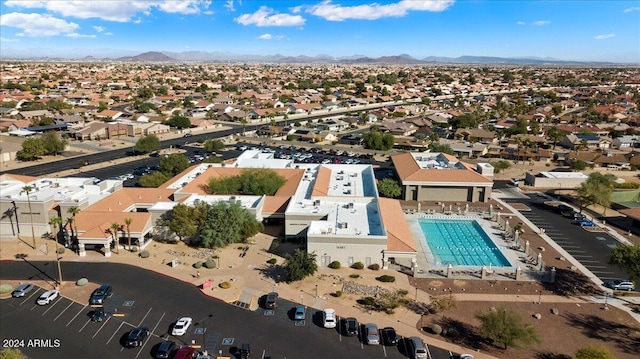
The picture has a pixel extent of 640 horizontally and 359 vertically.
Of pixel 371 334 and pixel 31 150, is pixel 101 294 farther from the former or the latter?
pixel 31 150

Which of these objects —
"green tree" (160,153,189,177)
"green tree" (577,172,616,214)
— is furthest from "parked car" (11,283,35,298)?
Result: "green tree" (577,172,616,214)

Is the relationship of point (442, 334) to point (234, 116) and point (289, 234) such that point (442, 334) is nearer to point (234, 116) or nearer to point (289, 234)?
point (289, 234)

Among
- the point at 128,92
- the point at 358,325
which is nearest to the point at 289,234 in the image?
the point at 358,325

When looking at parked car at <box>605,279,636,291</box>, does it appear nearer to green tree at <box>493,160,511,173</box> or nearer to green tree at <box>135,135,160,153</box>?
green tree at <box>493,160,511,173</box>

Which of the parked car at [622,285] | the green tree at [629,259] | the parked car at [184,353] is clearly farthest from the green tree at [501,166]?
the parked car at [184,353]

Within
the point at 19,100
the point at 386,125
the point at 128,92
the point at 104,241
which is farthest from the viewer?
the point at 128,92

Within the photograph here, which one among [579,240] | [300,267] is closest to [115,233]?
[300,267]
